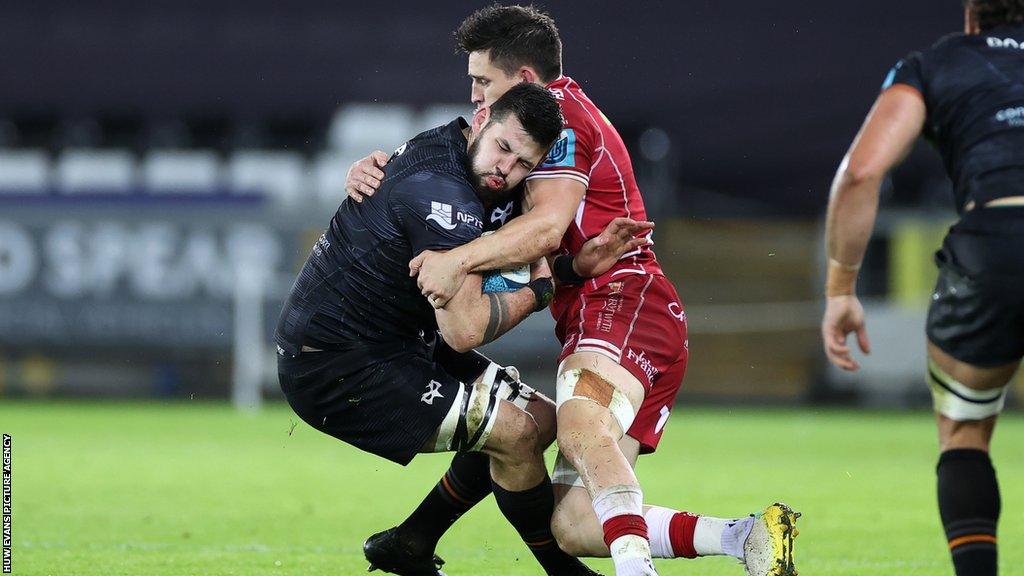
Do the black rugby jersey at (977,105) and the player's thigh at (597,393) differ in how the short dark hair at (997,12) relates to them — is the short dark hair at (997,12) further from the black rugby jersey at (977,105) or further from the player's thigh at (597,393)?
the player's thigh at (597,393)

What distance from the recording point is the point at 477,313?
Answer: 4.84 metres

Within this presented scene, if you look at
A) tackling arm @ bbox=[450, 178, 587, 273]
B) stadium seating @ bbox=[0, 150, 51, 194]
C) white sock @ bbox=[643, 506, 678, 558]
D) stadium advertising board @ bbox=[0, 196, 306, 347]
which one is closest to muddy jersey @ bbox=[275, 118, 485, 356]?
tackling arm @ bbox=[450, 178, 587, 273]

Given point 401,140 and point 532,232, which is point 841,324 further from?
point 401,140

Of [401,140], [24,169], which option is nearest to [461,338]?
[401,140]

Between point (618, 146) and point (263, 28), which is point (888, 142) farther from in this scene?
point (263, 28)

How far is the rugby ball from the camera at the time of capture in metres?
4.92

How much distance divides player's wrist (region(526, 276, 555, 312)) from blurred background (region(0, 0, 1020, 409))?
1365 cm

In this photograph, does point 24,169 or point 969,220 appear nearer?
point 969,220

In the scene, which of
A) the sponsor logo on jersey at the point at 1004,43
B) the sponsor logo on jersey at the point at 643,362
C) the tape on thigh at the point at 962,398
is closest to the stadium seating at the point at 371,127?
the sponsor logo on jersey at the point at 643,362

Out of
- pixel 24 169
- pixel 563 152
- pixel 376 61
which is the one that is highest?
pixel 376 61

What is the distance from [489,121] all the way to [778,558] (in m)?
1.86

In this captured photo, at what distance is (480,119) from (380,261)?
65cm

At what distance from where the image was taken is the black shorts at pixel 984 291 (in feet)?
13.4

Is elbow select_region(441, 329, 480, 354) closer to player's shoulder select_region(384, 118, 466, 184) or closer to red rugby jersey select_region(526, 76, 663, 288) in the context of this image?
player's shoulder select_region(384, 118, 466, 184)
